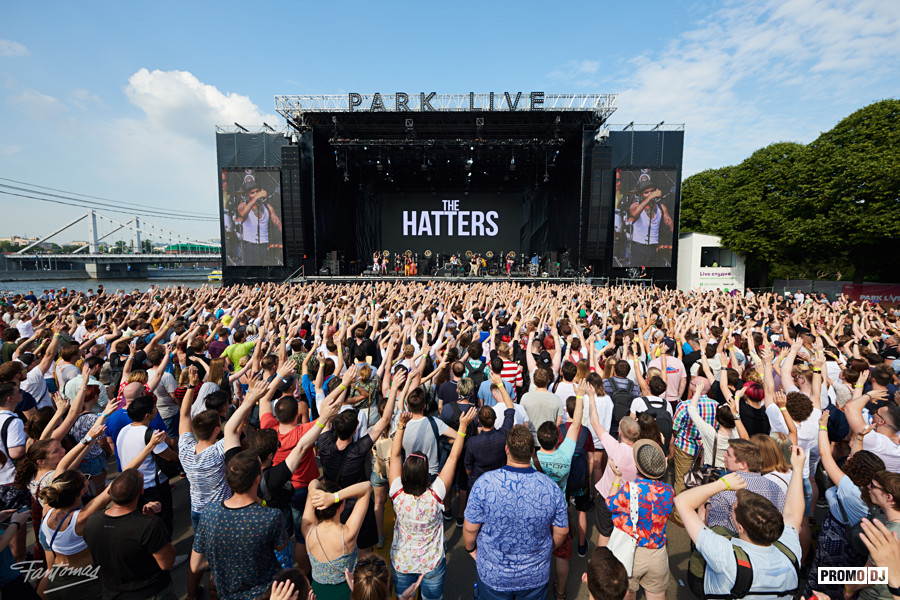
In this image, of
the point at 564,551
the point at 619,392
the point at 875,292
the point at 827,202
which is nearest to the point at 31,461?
the point at 564,551

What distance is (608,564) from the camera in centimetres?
164

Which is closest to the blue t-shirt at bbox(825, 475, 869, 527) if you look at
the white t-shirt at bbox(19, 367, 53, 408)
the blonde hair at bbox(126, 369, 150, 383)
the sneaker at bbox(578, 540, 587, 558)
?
the sneaker at bbox(578, 540, 587, 558)

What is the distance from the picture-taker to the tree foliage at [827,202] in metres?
19.4

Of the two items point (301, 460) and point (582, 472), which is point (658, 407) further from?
point (301, 460)

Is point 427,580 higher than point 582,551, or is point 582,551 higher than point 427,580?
point 427,580

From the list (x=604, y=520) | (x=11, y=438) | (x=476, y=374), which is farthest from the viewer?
(x=476, y=374)

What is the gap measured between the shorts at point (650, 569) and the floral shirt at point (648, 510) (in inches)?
1.5

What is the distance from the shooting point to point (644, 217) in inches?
770

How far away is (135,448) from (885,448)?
17.4 feet

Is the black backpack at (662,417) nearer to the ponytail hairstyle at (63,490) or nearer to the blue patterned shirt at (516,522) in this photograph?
the blue patterned shirt at (516,522)

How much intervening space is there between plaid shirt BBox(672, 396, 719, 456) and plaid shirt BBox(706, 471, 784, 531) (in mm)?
984

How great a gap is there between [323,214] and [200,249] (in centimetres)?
11448

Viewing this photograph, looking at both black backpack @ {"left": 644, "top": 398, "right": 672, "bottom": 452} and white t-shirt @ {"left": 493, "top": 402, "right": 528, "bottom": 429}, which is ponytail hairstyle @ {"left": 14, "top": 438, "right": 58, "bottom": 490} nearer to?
white t-shirt @ {"left": 493, "top": 402, "right": 528, "bottom": 429}

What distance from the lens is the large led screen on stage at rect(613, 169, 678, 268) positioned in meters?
19.5
